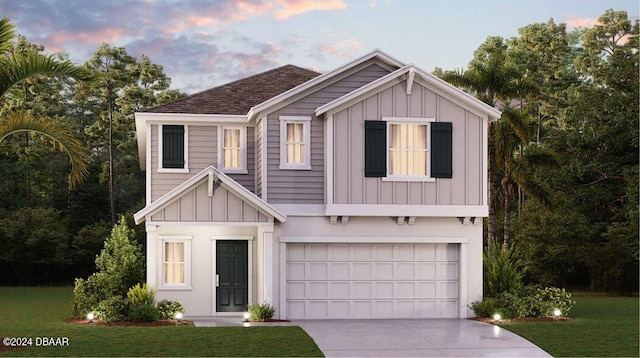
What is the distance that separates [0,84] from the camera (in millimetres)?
19703

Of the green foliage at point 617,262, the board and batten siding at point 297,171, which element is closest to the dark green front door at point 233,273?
the board and batten siding at point 297,171

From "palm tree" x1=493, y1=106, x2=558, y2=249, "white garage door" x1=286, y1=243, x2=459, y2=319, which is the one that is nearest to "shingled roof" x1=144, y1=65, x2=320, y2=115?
"white garage door" x1=286, y1=243, x2=459, y2=319

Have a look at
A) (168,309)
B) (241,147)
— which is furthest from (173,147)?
(168,309)

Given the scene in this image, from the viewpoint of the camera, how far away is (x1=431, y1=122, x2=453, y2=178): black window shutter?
2523 cm

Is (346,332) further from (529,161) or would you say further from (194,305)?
(529,161)

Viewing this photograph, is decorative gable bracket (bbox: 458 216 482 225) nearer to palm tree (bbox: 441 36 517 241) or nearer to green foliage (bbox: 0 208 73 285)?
palm tree (bbox: 441 36 517 241)

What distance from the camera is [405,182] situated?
25.2 meters

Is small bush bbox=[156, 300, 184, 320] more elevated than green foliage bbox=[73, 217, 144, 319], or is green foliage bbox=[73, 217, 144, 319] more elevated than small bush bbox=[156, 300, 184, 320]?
green foliage bbox=[73, 217, 144, 319]

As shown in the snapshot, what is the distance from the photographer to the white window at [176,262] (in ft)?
84.0

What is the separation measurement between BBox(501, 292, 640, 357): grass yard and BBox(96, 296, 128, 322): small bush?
958cm

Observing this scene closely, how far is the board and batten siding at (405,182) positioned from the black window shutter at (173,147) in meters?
5.23

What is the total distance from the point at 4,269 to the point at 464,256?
28.1m

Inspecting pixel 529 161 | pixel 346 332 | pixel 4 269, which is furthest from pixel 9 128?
pixel 4 269

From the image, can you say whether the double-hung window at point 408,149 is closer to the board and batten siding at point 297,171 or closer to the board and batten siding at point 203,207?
the board and batten siding at point 297,171
